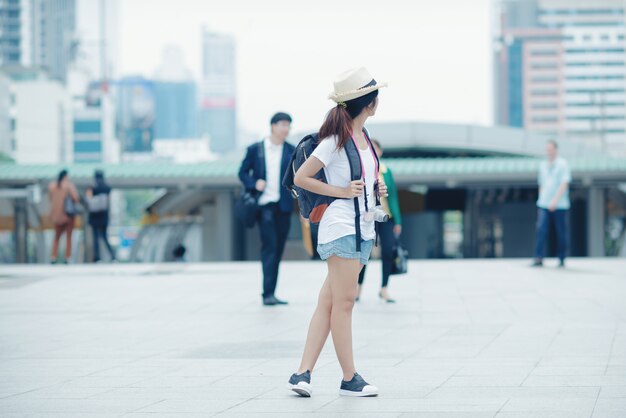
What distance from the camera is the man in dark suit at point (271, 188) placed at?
10180mm

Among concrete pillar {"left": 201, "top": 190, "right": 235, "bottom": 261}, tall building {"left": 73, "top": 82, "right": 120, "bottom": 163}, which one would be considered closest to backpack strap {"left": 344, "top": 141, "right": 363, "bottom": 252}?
concrete pillar {"left": 201, "top": 190, "right": 235, "bottom": 261}

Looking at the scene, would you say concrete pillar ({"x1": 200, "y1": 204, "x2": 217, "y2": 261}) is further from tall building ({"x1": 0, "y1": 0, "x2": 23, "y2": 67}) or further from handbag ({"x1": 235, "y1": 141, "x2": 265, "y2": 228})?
tall building ({"x1": 0, "y1": 0, "x2": 23, "y2": 67})

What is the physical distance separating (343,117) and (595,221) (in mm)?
30625

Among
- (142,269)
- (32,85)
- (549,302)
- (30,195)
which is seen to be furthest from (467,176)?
(32,85)

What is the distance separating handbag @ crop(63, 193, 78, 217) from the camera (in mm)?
19406

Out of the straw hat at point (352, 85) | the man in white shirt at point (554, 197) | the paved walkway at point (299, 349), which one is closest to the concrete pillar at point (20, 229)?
the paved walkway at point (299, 349)

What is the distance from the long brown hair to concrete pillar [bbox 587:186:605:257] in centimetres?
3026

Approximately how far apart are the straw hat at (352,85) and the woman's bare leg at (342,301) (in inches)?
31.6

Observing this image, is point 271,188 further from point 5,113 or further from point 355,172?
point 5,113

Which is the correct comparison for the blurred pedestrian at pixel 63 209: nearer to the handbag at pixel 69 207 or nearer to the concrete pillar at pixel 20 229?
Answer: the handbag at pixel 69 207

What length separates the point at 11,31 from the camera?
7087 inches

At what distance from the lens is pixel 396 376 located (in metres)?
6.18

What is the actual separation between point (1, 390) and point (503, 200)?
35.0m

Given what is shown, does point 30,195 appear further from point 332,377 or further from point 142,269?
point 332,377
